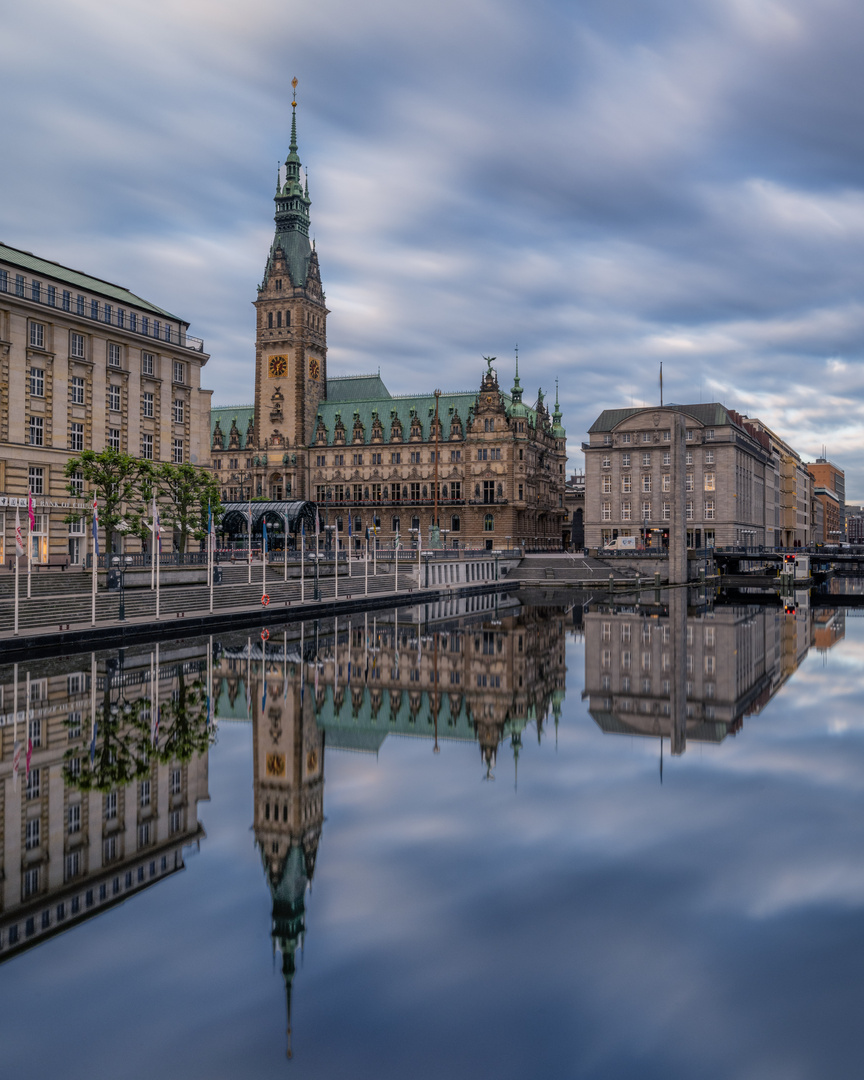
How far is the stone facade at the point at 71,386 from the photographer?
58219mm

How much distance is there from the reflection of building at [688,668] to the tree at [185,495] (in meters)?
29.9

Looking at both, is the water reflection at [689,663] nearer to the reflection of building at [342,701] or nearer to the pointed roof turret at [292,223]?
the reflection of building at [342,701]

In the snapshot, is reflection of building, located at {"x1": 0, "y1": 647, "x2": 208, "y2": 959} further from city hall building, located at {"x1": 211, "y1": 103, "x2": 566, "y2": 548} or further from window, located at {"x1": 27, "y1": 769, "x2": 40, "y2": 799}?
city hall building, located at {"x1": 211, "y1": 103, "x2": 566, "y2": 548}

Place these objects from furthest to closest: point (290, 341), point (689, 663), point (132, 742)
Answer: point (290, 341)
point (689, 663)
point (132, 742)

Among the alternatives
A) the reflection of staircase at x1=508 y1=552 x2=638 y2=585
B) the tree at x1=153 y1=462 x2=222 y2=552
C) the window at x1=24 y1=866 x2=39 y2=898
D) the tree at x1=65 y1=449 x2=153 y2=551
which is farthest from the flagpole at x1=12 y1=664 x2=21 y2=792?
the reflection of staircase at x1=508 y1=552 x2=638 y2=585

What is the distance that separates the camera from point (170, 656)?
33.8 meters

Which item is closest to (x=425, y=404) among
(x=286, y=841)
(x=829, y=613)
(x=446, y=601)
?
(x=446, y=601)

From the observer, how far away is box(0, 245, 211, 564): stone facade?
58219 mm

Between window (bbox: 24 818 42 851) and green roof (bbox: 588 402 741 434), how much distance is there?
120 metres

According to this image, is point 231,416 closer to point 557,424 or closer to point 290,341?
point 290,341

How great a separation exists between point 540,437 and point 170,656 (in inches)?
4553

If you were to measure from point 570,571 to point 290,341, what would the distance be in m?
68.0

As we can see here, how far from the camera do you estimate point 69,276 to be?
65500 mm

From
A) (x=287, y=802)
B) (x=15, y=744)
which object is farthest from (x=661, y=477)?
(x=287, y=802)
